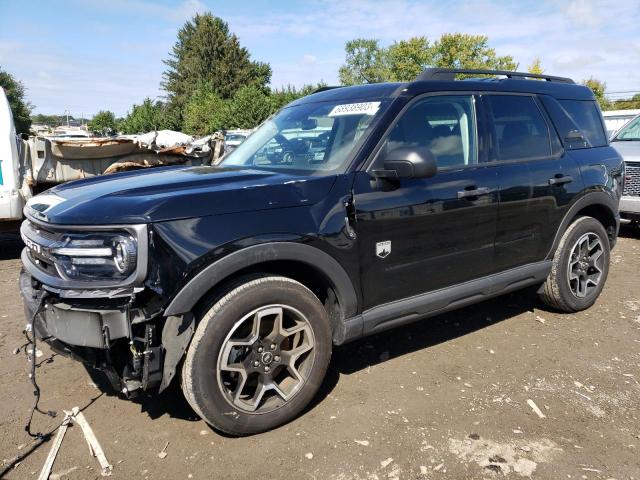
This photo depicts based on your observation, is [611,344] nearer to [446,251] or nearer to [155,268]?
[446,251]

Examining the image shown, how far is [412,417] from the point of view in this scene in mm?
3002

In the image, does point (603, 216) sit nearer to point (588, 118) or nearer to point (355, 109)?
point (588, 118)

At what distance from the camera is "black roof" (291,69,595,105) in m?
3.38

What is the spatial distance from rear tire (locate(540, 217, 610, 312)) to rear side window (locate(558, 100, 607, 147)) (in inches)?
29.6

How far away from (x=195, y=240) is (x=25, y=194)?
5537mm

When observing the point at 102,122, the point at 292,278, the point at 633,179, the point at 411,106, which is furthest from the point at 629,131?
the point at 102,122

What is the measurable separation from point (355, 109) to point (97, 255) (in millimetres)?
1915

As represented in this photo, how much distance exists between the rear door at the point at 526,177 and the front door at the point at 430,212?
15 centimetres

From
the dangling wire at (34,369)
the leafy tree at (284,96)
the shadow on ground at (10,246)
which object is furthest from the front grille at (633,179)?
the leafy tree at (284,96)

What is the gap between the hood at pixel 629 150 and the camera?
7.69m

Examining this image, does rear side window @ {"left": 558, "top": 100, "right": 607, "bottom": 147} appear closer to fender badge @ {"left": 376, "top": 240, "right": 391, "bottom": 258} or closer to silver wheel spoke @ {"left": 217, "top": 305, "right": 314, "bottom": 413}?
fender badge @ {"left": 376, "top": 240, "right": 391, "bottom": 258}

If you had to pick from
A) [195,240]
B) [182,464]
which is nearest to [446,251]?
[195,240]

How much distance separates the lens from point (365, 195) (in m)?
2.97

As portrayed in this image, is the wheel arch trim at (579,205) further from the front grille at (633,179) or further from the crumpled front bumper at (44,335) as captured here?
the front grille at (633,179)
